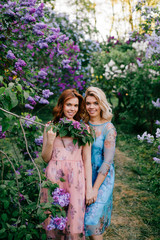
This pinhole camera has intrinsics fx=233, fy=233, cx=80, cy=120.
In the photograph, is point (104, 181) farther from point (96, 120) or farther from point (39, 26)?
point (39, 26)

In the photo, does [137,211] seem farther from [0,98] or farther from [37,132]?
[0,98]

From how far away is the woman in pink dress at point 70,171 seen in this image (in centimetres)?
180

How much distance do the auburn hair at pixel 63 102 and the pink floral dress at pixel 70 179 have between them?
25 centimetres

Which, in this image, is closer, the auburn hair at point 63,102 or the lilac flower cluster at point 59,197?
the lilac flower cluster at point 59,197

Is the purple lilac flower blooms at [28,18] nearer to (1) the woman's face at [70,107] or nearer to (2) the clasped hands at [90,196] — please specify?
(1) the woman's face at [70,107]

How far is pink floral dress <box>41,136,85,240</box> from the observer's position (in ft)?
5.91

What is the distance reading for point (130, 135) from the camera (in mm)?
6766

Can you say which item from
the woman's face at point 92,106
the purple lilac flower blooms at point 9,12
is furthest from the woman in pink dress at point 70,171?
the purple lilac flower blooms at point 9,12

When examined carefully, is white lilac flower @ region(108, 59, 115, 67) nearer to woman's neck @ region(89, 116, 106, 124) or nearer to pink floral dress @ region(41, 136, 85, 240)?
woman's neck @ region(89, 116, 106, 124)

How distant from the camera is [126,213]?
326 centimetres

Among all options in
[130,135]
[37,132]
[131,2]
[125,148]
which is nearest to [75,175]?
[37,132]

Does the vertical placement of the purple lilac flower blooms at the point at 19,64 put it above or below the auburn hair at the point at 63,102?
above

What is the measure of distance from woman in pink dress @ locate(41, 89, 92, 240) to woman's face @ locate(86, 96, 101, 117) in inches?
6.9

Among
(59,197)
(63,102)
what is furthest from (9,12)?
(59,197)
